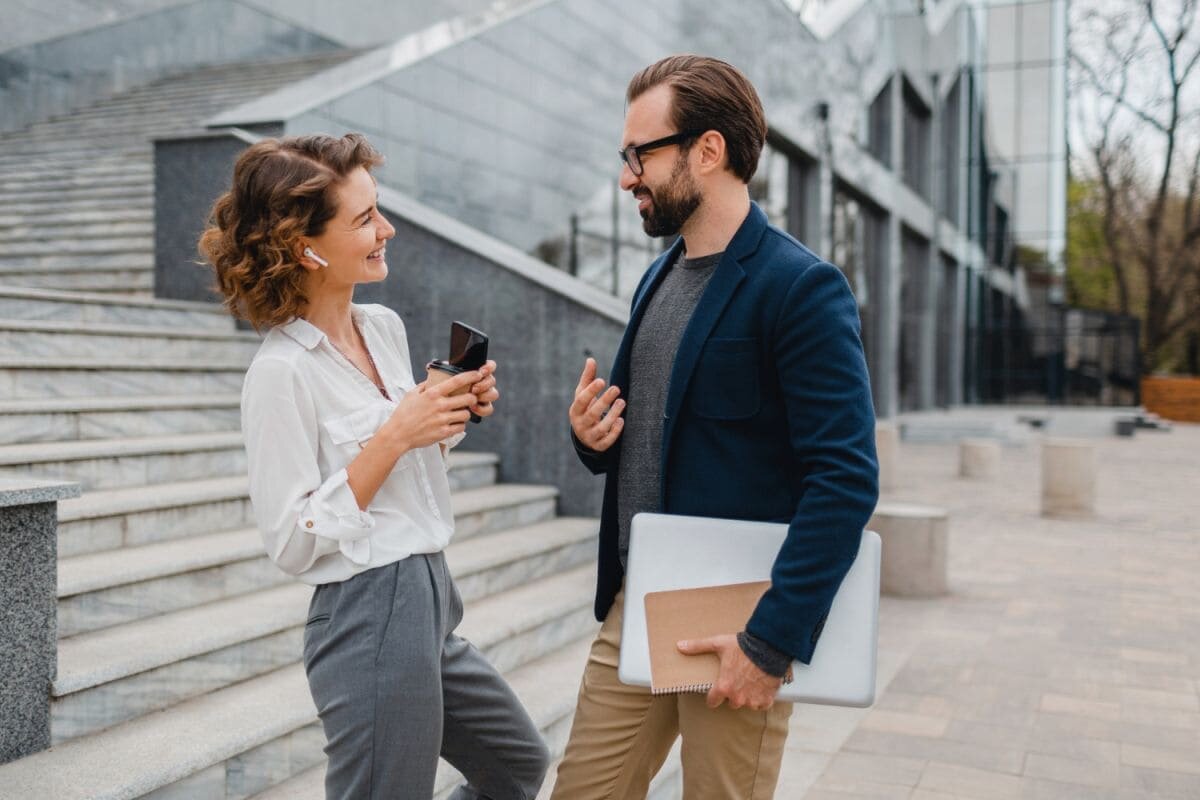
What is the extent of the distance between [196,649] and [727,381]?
94.9 inches

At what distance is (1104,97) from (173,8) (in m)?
29.7

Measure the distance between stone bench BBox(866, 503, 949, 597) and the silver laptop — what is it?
219 inches

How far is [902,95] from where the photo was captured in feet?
95.6

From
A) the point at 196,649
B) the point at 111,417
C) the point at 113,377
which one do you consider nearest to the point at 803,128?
the point at 113,377

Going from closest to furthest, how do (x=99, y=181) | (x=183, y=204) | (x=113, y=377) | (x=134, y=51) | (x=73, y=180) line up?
(x=113, y=377), (x=183, y=204), (x=99, y=181), (x=73, y=180), (x=134, y=51)

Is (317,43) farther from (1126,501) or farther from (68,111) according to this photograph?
(1126,501)

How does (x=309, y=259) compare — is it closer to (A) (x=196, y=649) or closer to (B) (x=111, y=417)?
(A) (x=196, y=649)

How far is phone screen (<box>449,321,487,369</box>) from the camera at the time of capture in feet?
6.81

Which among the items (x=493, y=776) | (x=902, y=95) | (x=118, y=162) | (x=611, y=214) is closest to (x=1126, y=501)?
(x=611, y=214)

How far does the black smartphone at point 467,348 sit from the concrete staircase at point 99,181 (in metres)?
6.46

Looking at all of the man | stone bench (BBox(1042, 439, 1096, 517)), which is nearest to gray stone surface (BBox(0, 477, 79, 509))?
the man

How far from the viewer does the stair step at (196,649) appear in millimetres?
3318

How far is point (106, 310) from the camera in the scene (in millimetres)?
6527

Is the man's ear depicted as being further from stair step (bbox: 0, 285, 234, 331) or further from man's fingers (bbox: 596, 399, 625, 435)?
Answer: stair step (bbox: 0, 285, 234, 331)
